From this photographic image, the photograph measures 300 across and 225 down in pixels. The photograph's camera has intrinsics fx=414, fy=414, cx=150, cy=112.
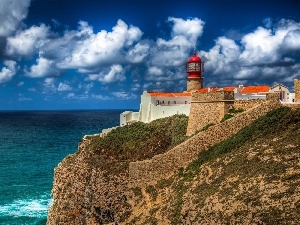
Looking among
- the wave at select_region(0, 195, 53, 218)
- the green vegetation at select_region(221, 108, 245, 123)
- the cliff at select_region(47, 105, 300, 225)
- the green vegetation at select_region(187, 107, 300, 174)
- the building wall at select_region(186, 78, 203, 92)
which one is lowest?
the wave at select_region(0, 195, 53, 218)

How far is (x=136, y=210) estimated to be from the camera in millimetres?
26953

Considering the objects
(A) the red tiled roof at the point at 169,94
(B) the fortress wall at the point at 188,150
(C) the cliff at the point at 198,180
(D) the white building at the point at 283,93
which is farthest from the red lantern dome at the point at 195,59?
(B) the fortress wall at the point at 188,150

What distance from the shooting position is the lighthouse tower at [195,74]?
49844 mm

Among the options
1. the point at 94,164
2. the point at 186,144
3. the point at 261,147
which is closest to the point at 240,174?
the point at 261,147

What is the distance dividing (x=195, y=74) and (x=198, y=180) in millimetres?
26614

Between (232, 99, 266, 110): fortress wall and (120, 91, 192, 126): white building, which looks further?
(120, 91, 192, 126): white building

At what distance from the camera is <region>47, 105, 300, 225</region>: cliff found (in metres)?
18.7

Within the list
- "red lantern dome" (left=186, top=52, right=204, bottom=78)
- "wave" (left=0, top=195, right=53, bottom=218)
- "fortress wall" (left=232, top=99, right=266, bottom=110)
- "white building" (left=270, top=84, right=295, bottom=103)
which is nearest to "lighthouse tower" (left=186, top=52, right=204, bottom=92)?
"red lantern dome" (left=186, top=52, right=204, bottom=78)

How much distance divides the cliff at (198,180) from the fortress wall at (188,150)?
0.22 ft

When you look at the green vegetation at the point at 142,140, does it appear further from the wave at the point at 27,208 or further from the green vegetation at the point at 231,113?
the wave at the point at 27,208

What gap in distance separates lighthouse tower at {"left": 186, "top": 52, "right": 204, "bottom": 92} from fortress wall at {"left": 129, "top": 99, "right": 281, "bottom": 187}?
70.2 feet

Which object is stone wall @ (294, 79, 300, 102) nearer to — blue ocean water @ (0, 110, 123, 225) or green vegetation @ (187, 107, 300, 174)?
green vegetation @ (187, 107, 300, 174)

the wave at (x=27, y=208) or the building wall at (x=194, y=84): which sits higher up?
the building wall at (x=194, y=84)

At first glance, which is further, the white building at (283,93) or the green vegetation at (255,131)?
the white building at (283,93)
